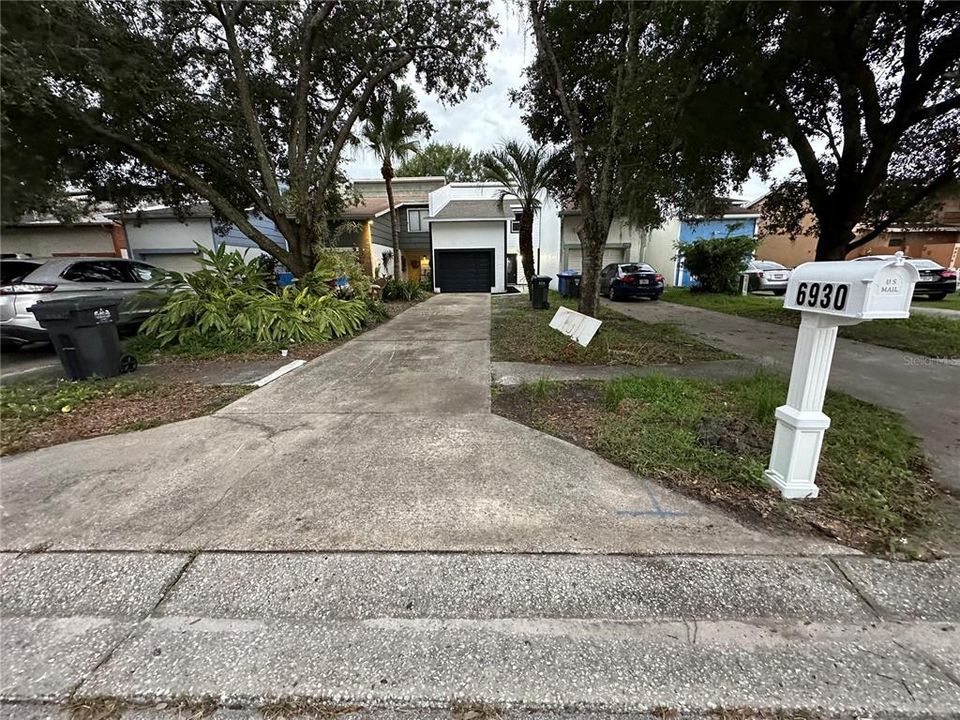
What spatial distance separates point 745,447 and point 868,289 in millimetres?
1487

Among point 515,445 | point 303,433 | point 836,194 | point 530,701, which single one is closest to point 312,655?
point 530,701

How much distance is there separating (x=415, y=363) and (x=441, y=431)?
103 inches

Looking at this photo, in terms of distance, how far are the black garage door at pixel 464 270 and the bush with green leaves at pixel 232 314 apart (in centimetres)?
1114

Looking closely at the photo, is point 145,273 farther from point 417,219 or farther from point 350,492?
point 417,219

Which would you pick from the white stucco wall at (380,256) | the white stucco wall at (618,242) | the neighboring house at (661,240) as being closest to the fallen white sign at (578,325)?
the white stucco wall at (380,256)

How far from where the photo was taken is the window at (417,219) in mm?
21062

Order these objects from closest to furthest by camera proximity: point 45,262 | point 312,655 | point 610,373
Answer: point 312,655 < point 610,373 < point 45,262

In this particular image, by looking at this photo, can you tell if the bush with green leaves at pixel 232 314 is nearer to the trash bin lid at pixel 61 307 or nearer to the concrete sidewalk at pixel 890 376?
the trash bin lid at pixel 61 307

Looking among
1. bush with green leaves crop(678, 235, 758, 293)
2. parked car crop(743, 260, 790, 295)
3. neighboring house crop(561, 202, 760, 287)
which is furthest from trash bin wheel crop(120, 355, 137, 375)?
parked car crop(743, 260, 790, 295)

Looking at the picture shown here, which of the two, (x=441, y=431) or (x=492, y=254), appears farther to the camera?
(x=492, y=254)

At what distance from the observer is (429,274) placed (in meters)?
19.8

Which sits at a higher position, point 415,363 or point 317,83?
point 317,83

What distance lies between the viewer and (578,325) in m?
5.72

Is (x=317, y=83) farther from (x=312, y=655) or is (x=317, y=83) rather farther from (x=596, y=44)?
(x=312, y=655)
